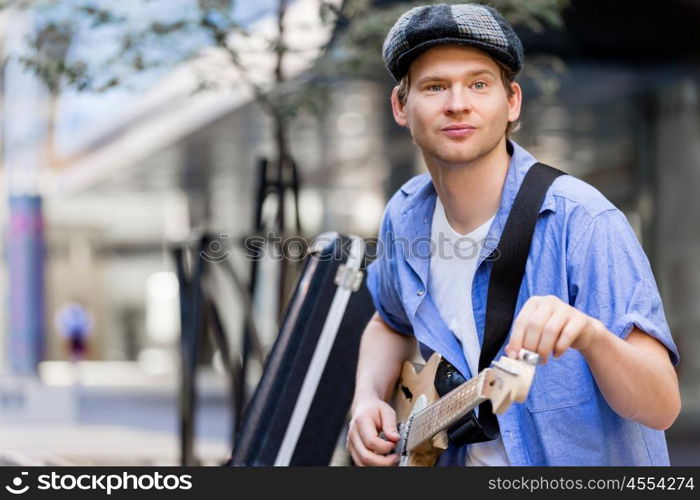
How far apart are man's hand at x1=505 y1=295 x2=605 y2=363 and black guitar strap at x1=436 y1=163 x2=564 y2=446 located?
0.97 ft

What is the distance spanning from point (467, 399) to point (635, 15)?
10.6 meters

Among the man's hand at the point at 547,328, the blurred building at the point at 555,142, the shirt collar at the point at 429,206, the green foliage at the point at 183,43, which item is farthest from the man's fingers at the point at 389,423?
the blurred building at the point at 555,142

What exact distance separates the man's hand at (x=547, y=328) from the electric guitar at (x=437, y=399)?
15 millimetres

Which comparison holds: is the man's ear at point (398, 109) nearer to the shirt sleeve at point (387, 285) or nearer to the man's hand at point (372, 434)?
Result: the shirt sleeve at point (387, 285)

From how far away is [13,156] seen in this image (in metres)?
13.9

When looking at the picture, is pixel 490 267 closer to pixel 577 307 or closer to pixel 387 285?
pixel 577 307

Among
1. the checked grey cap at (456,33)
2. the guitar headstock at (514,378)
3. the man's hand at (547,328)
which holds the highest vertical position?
the checked grey cap at (456,33)

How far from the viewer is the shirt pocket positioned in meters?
1.85

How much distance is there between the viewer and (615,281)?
1.79 meters

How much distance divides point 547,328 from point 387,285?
770mm

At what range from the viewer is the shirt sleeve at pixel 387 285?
2287 mm

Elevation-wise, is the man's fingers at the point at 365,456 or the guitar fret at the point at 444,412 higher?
the guitar fret at the point at 444,412

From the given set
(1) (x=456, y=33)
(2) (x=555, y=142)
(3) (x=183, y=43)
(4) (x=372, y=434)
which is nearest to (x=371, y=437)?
(4) (x=372, y=434)

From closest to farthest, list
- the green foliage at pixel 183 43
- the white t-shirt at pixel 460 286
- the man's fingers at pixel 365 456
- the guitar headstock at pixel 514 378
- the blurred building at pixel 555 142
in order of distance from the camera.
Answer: the guitar headstock at pixel 514 378 < the white t-shirt at pixel 460 286 < the man's fingers at pixel 365 456 < the green foliage at pixel 183 43 < the blurred building at pixel 555 142
